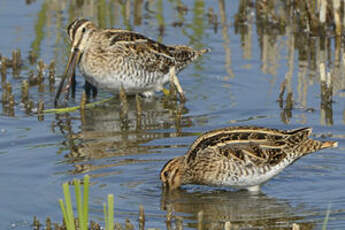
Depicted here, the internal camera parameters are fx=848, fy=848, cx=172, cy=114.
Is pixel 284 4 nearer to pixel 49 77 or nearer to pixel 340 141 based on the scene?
pixel 49 77

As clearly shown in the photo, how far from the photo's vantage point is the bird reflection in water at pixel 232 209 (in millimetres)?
6867

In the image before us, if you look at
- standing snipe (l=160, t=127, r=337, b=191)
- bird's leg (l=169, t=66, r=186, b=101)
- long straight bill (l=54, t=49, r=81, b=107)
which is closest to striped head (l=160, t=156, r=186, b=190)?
standing snipe (l=160, t=127, r=337, b=191)

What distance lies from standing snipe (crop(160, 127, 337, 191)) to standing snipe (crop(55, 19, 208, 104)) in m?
2.82

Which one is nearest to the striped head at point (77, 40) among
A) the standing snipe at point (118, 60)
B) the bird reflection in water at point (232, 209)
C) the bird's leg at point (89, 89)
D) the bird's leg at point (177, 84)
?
the standing snipe at point (118, 60)

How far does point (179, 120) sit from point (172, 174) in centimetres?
194

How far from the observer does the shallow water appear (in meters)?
7.31

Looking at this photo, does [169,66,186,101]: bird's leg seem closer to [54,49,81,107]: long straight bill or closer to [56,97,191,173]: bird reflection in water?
[56,97,191,173]: bird reflection in water

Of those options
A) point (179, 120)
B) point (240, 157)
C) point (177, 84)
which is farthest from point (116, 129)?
point (240, 157)

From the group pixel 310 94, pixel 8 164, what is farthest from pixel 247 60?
pixel 8 164

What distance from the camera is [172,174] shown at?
771 centimetres

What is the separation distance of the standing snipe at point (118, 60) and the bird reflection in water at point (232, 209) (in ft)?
9.60

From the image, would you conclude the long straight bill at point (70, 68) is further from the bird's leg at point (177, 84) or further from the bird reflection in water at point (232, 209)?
the bird reflection in water at point (232, 209)

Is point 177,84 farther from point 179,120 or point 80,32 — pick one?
point 80,32

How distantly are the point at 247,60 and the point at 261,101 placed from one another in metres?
1.75
